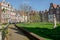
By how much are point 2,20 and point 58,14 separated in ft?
103

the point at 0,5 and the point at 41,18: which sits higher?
the point at 0,5

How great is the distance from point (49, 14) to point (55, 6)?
7.68 meters

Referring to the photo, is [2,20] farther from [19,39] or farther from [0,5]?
[19,39]

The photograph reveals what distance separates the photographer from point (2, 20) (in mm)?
109812

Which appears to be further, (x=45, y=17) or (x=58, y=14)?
(x=45, y=17)

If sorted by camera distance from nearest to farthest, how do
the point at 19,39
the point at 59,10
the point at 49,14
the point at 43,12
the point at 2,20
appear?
1. the point at 19,39
2. the point at 2,20
3. the point at 59,10
4. the point at 49,14
5. the point at 43,12

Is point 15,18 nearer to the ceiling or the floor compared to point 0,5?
nearer to the floor

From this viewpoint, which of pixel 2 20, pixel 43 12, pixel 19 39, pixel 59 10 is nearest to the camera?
pixel 19 39

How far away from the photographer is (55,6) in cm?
12169

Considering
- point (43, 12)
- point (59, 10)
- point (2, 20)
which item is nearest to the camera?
point (2, 20)

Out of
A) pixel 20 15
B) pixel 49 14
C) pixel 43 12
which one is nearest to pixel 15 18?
pixel 20 15

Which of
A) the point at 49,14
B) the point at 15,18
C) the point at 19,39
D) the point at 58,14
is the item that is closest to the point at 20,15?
the point at 15,18

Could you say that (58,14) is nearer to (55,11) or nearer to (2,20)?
(55,11)

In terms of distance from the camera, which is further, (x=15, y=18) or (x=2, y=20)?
(x=15, y=18)
